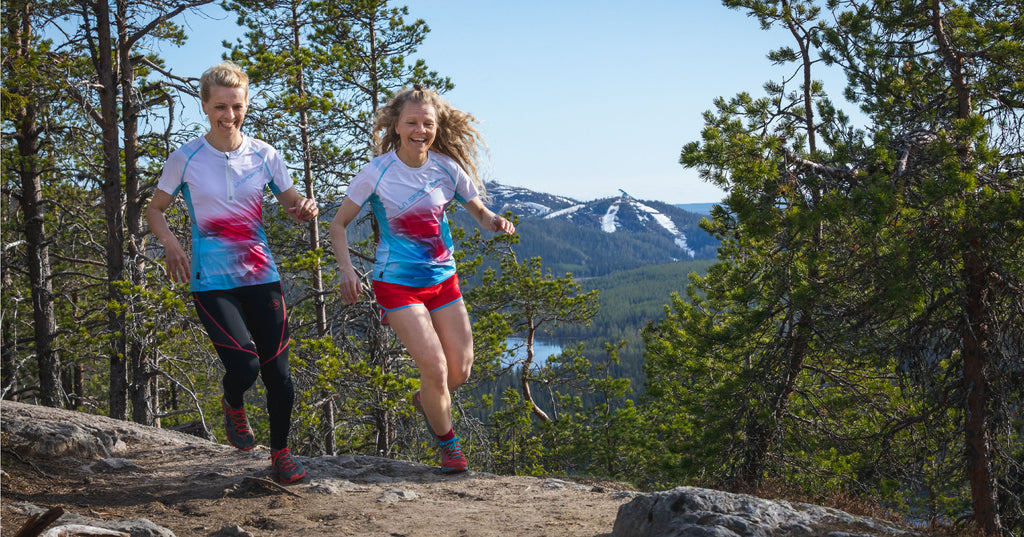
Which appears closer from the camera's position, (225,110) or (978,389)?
(225,110)

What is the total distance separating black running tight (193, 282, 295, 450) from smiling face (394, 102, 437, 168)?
3.68 feet

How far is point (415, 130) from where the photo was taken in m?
4.44

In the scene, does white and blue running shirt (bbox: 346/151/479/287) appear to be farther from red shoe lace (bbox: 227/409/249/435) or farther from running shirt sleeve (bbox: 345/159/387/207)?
red shoe lace (bbox: 227/409/249/435)

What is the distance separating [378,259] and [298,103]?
4614 millimetres

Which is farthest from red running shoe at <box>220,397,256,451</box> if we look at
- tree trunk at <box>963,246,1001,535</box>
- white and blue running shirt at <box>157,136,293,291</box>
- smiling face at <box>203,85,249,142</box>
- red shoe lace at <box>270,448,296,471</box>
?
tree trunk at <box>963,246,1001,535</box>

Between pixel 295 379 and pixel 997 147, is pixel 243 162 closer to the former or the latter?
pixel 295 379

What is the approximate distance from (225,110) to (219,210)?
1.84 ft

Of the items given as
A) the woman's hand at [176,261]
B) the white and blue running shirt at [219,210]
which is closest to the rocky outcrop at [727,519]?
the white and blue running shirt at [219,210]

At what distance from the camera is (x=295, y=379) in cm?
870

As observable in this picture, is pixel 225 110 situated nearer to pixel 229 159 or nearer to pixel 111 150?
pixel 229 159

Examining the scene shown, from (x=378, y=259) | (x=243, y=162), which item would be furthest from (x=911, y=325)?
(x=243, y=162)

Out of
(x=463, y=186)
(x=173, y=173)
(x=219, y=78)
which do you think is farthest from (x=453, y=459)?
(x=219, y=78)

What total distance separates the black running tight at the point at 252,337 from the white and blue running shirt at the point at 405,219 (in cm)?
65

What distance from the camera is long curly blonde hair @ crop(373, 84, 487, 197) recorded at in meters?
4.59
